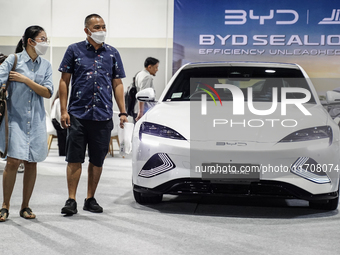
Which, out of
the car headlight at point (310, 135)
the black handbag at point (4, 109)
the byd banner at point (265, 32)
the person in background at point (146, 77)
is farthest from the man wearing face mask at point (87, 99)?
the byd banner at point (265, 32)

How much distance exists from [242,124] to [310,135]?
541 mm

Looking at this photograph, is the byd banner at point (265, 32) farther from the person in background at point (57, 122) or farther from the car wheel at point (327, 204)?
the car wheel at point (327, 204)

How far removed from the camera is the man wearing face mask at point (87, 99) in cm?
393

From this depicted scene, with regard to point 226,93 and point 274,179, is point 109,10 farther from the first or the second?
point 274,179

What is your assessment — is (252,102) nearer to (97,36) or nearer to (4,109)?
(97,36)

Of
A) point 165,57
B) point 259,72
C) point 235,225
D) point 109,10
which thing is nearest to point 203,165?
point 235,225

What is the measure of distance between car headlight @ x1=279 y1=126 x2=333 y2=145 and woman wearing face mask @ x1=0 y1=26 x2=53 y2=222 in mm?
1919

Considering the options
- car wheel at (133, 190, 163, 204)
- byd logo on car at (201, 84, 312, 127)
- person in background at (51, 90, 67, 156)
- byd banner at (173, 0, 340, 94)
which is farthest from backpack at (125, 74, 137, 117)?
car wheel at (133, 190, 163, 204)

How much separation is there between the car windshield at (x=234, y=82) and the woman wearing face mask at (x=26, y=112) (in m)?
1.36

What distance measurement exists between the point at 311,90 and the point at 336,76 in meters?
5.46

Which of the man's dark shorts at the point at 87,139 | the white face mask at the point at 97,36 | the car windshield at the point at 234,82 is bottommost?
the man's dark shorts at the point at 87,139

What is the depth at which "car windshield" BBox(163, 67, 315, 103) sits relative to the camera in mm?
4520

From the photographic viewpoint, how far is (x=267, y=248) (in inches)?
117

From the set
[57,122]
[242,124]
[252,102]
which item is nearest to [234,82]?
[252,102]
